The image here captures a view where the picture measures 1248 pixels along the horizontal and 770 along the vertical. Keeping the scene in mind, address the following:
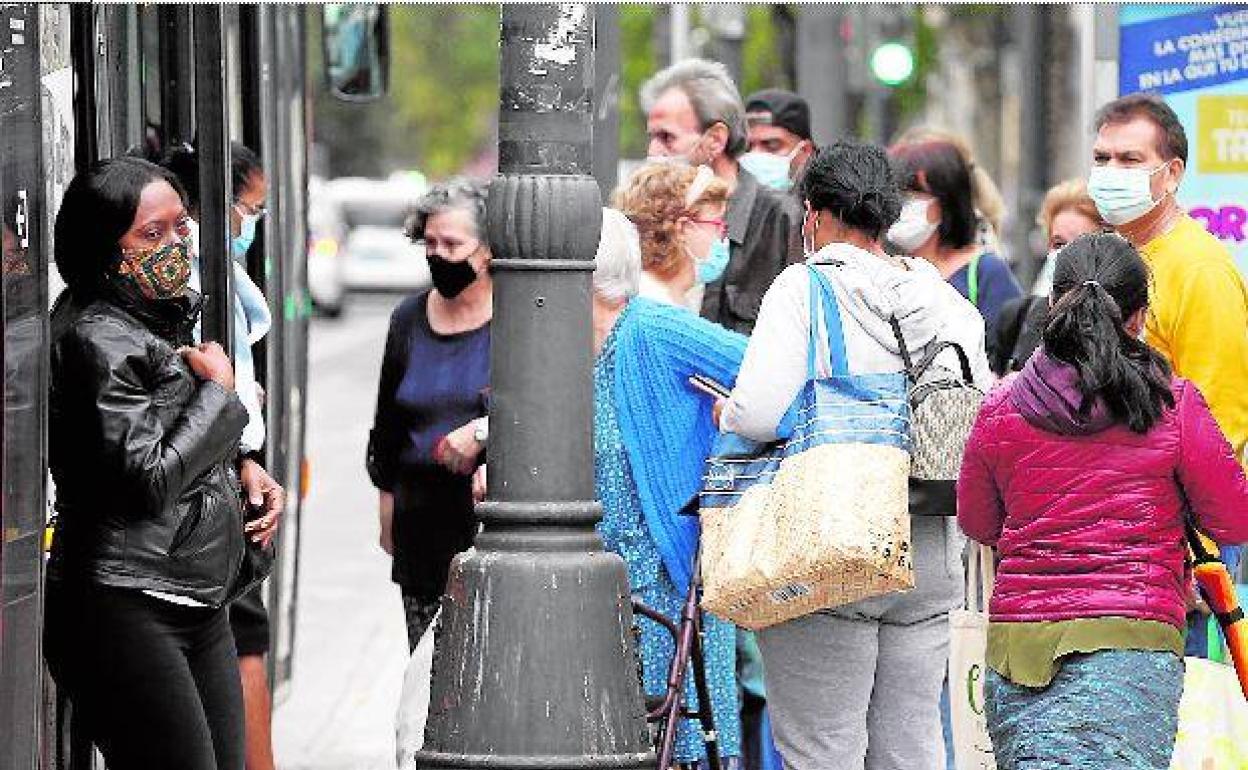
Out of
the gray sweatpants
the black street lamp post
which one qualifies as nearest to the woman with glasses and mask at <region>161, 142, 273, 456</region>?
the black street lamp post

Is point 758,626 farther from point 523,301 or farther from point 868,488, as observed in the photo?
point 523,301

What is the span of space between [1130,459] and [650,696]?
66.3 inches

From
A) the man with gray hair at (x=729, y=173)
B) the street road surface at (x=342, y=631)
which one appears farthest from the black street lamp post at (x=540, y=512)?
the street road surface at (x=342, y=631)

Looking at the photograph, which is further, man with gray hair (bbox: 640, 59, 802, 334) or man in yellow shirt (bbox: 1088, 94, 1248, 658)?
man with gray hair (bbox: 640, 59, 802, 334)

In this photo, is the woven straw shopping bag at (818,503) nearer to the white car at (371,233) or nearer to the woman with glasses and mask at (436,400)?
the woman with glasses and mask at (436,400)

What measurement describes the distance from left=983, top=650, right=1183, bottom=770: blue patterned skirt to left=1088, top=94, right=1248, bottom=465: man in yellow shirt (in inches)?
58.9

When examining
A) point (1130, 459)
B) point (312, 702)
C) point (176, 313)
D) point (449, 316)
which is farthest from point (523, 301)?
point (312, 702)

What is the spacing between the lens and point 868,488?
6.23m

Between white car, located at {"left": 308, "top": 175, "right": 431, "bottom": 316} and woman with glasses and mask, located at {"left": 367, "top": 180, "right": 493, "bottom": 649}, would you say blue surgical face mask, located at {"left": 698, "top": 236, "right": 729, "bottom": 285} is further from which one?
white car, located at {"left": 308, "top": 175, "right": 431, "bottom": 316}

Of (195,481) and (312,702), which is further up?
(195,481)

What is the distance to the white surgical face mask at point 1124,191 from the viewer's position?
7457 mm

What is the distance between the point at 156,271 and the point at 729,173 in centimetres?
326

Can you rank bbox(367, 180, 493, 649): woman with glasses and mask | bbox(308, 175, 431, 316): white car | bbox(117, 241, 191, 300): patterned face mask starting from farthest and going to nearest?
bbox(308, 175, 431, 316): white car
bbox(367, 180, 493, 649): woman with glasses and mask
bbox(117, 241, 191, 300): patterned face mask

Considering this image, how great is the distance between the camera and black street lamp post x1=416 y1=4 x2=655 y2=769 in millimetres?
6047
